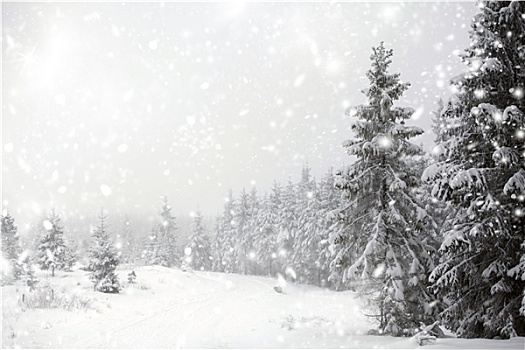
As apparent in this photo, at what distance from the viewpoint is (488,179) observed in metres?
10.3

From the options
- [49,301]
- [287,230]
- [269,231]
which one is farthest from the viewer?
[269,231]

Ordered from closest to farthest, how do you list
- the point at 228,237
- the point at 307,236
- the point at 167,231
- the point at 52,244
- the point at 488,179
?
the point at 488,179, the point at 52,244, the point at 307,236, the point at 228,237, the point at 167,231

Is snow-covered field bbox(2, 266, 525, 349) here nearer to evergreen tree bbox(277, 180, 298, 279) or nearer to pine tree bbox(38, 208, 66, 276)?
pine tree bbox(38, 208, 66, 276)

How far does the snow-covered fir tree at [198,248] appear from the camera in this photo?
2822 inches

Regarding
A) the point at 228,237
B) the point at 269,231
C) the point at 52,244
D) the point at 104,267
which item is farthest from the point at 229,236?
the point at 104,267

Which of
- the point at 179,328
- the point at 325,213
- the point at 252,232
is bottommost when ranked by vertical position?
the point at 179,328

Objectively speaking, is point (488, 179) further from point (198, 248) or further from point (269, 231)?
point (198, 248)

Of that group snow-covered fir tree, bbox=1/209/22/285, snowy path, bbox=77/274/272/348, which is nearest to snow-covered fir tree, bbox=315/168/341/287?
snowy path, bbox=77/274/272/348

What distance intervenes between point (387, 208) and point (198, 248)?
6301 cm

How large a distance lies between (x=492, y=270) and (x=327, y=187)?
124 feet

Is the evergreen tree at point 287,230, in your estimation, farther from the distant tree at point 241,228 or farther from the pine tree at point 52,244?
the pine tree at point 52,244

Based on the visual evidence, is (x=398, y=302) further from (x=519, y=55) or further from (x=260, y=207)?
(x=260, y=207)

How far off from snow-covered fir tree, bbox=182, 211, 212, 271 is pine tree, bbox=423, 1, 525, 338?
210ft

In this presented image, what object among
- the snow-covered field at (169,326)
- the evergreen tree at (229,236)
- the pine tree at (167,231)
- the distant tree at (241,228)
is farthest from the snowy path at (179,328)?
the pine tree at (167,231)
